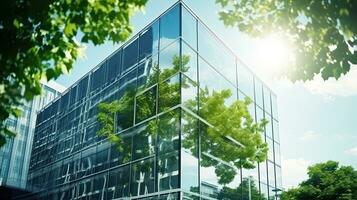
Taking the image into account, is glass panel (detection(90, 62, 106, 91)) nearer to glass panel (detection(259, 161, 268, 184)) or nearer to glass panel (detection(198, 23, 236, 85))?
glass panel (detection(198, 23, 236, 85))

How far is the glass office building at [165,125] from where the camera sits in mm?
16781

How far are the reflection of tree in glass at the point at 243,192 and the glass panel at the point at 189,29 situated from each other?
23.1 ft

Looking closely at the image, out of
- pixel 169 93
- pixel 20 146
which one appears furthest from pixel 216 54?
pixel 20 146

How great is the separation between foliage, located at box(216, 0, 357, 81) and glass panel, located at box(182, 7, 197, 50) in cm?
1019

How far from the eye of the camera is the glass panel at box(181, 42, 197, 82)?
1806 centimetres

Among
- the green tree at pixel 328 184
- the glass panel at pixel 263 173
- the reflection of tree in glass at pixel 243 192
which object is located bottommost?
the reflection of tree in glass at pixel 243 192

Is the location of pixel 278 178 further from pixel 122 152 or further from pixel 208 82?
pixel 122 152

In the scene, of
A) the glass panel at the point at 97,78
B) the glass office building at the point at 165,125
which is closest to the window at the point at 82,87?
the glass office building at the point at 165,125

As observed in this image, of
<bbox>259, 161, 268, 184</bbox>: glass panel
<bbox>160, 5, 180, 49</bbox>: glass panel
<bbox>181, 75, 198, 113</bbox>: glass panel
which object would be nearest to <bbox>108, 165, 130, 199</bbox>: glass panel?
<bbox>181, 75, 198, 113</bbox>: glass panel

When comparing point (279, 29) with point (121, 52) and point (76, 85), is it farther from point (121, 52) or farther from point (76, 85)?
point (76, 85)

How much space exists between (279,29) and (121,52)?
16.6 meters

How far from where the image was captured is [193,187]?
52.6 ft

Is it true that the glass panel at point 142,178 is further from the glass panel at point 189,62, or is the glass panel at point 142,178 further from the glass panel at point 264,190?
the glass panel at point 264,190

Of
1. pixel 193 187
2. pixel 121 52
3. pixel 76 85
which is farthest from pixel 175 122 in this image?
pixel 76 85
